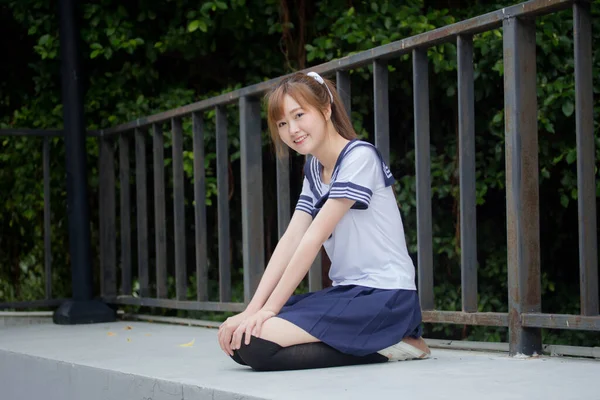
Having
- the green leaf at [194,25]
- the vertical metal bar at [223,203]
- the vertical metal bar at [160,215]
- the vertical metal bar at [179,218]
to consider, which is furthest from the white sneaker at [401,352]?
the green leaf at [194,25]

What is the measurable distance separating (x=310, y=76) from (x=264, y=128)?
2.52 metres

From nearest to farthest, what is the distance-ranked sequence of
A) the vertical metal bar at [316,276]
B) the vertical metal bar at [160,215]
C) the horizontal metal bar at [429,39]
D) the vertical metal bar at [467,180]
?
1. the horizontal metal bar at [429,39]
2. the vertical metal bar at [467,180]
3. the vertical metal bar at [316,276]
4. the vertical metal bar at [160,215]

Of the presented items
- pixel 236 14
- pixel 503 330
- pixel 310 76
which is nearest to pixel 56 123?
pixel 236 14

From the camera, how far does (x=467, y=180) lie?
2.82 m

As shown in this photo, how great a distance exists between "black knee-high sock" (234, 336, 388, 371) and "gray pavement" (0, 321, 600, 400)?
39 millimetres

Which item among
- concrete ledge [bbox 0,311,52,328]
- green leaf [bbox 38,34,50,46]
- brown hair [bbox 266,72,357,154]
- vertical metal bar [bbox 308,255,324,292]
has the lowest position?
concrete ledge [bbox 0,311,52,328]

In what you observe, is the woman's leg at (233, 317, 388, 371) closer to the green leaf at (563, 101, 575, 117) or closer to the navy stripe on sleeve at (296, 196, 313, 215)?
the navy stripe on sleeve at (296, 196, 313, 215)

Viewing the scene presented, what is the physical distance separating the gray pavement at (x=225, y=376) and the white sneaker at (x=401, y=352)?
4 cm

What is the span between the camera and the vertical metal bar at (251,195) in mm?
3889

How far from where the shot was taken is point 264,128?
5363 millimetres

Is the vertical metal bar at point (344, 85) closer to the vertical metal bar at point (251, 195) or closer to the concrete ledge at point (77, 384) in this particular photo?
the vertical metal bar at point (251, 195)

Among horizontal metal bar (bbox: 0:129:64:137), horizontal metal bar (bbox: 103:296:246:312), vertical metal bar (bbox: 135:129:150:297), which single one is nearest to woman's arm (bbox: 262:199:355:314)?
horizontal metal bar (bbox: 103:296:246:312)

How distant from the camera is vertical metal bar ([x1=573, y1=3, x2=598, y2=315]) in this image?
8.07ft

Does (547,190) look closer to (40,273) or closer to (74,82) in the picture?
(74,82)
